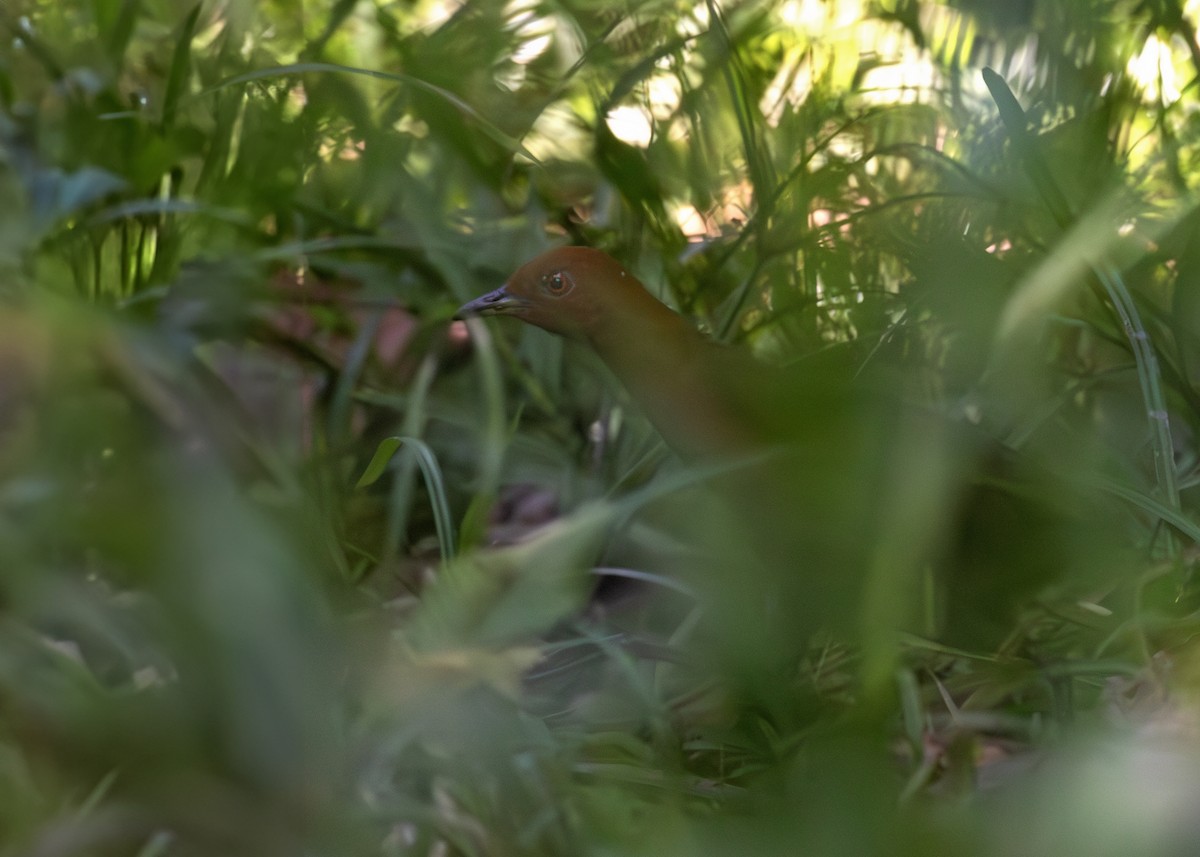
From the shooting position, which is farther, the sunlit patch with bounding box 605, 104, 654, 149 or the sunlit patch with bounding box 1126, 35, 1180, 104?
the sunlit patch with bounding box 605, 104, 654, 149

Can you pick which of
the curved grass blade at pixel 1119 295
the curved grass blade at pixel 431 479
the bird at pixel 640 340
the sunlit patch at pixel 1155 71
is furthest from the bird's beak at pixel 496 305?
the sunlit patch at pixel 1155 71

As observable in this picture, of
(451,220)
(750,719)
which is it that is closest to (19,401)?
(451,220)

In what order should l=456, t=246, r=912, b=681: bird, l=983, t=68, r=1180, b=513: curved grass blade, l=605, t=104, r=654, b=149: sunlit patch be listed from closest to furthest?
Answer: l=456, t=246, r=912, b=681: bird
l=983, t=68, r=1180, b=513: curved grass blade
l=605, t=104, r=654, b=149: sunlit patch

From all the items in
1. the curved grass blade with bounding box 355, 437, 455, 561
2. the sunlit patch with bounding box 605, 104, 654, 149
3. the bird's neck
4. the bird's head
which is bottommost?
the curved grass blade with bounding box 355, 437, 455, 561

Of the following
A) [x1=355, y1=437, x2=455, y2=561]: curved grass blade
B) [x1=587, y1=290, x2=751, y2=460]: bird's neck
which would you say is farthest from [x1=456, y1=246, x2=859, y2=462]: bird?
[x1=355, y1=437, x2=455, y2=561]: curved grass blade

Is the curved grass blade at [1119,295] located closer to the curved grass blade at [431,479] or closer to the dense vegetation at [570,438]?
the dense vegetation at [570,438]

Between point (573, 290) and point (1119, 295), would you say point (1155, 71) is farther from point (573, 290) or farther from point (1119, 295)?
point (573, 290)

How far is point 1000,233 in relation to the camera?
700 millimetres

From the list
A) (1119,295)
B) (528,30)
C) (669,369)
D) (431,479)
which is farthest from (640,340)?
(528,30)

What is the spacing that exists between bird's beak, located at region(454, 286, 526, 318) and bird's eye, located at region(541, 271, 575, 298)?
3 centimetres

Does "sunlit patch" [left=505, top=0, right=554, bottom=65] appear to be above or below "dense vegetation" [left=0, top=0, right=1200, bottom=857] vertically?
above

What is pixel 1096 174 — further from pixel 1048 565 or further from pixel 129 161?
pixel 129 161

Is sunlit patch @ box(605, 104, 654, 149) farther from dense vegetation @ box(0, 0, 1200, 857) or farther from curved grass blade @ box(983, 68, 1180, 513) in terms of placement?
curved grass blade @ box(983, 68, 1180, 513)

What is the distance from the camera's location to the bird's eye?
2.50 ft
